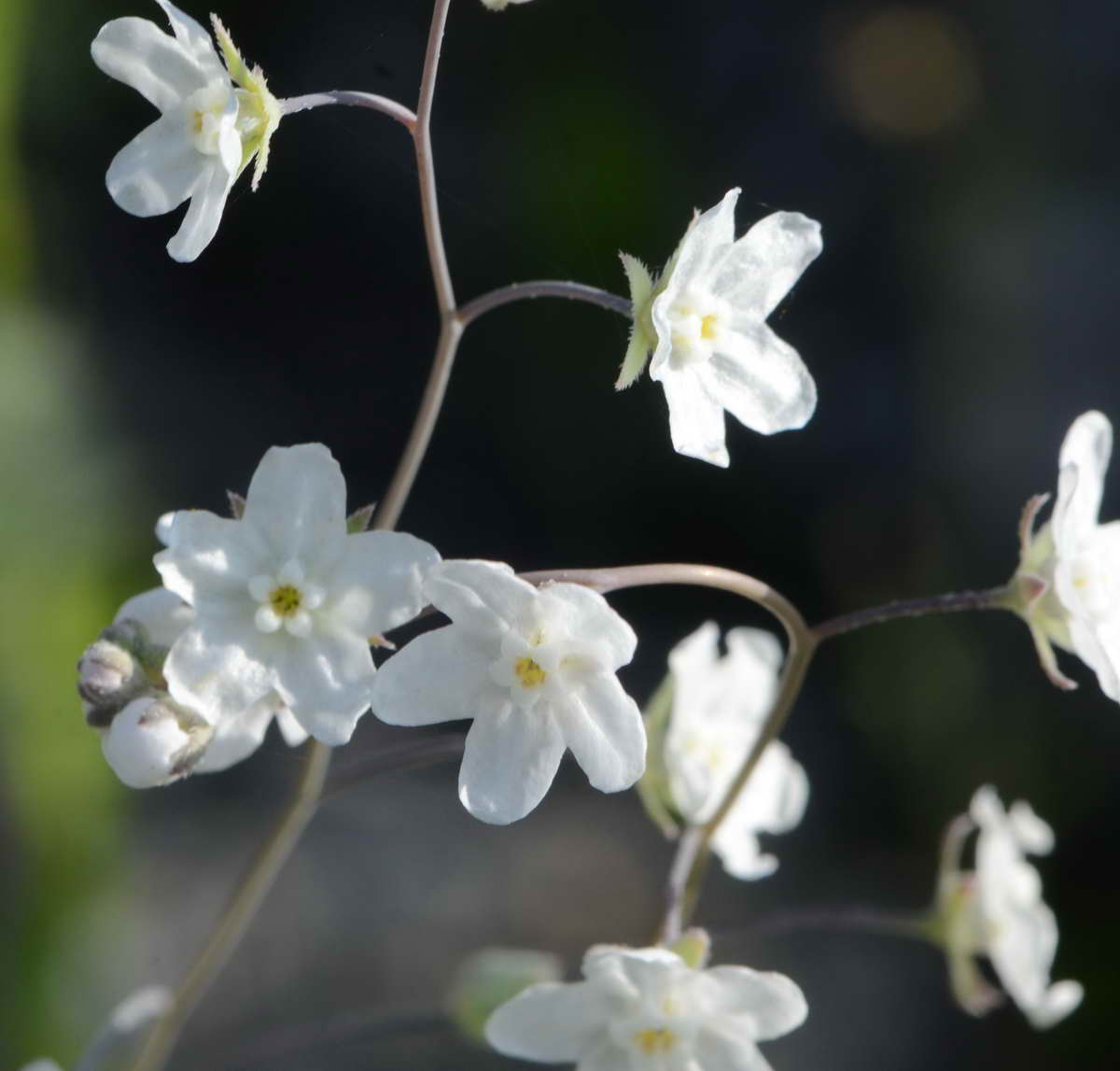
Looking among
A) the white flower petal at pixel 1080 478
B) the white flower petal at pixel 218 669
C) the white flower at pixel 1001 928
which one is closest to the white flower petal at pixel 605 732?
the white flower petal at pixel 218 669

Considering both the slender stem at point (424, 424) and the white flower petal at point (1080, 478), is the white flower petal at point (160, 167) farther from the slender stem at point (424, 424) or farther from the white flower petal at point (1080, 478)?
the white flower petal at point (1080, 478)

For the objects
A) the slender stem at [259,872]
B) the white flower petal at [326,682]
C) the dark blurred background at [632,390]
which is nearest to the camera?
the white flower petal at [326,682]

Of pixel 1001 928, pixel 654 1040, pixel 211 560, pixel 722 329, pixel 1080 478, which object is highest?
pixel 722 329

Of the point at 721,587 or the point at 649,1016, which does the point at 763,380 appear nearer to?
the point at 721,587

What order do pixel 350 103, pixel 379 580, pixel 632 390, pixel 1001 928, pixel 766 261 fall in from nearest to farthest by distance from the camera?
1. pixel 379 580
2. pixel 350 103
3. pixel 766 261
4. pixel 1001 928
5. pixel 632 390

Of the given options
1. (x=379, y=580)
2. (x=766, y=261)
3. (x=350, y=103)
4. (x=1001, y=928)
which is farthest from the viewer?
(x=1001, y=928)

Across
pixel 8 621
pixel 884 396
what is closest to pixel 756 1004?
pixel 8 621

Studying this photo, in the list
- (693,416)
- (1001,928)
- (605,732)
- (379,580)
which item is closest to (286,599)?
(379,580)
